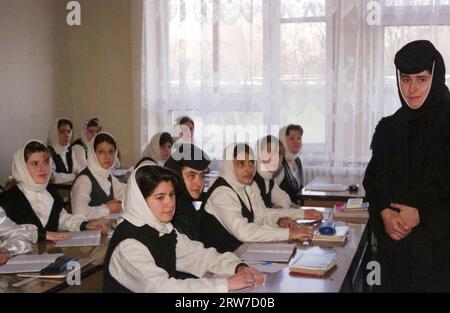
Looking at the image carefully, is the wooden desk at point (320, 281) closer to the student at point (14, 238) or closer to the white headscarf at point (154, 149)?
the student at point (14, 238)

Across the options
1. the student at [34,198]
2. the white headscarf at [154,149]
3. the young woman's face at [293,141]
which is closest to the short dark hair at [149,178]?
the student at [34,198]

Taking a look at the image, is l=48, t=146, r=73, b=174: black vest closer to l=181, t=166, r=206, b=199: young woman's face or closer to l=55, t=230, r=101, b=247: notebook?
l=55, t=230, r=101, b=247: notebook

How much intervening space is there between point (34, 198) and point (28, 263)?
1094mm

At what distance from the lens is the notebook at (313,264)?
2381mm

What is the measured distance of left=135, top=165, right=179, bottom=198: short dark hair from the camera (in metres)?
2.33

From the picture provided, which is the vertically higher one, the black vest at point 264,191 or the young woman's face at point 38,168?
the young woman's face at point 38,168

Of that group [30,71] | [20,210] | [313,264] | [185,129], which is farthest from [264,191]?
[30,71]

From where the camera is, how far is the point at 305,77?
626cm

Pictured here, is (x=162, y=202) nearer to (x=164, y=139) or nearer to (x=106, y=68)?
(x=164, y=139)

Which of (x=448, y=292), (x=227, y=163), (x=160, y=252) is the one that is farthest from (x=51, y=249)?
(x=448, y=292)

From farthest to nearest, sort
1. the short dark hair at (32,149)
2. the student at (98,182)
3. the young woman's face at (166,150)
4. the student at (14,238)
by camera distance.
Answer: the young woman's face at (166,150)
the student at (98,182)
the short dark hair at (32,149)
the student at (14,238)

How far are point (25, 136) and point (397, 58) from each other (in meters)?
5.01

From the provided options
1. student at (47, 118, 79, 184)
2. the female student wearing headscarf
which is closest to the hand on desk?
the female student wearing headscarf

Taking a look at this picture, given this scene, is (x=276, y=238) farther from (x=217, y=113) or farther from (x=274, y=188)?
(x=217, y=113)
